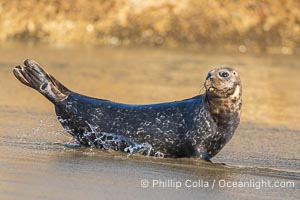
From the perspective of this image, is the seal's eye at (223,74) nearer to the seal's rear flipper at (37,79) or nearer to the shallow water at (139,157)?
the shallow water at (139,157)

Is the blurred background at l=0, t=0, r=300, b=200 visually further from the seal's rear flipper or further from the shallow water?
the seal's rear flipper

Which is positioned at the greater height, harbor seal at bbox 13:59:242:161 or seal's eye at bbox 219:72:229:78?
seal's eye at bbox 219:72:229:78

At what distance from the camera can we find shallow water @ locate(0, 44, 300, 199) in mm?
6512

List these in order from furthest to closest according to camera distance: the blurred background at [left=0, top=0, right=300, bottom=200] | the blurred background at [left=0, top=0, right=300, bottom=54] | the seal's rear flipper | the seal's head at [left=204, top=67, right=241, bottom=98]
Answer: the blurred background at [left=0, top=0, right=300, bottom=54] → the seal's rear flipper → the seal's head at [left=204, top=67, right=241, bottom=98] → the blurred background at [left=0, top=0, right=300, bottom=200]

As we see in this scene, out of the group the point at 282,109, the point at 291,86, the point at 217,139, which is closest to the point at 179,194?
the point at 217,139

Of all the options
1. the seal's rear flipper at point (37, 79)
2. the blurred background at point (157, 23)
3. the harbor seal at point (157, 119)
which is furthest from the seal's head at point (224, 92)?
the blurred background at point (157, 23)

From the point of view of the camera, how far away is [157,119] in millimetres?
8453

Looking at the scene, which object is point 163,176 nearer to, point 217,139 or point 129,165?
point 129,165

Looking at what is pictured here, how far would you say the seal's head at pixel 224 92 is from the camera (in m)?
8.16

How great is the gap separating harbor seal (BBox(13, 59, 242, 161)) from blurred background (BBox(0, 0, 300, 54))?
1258 centimetres

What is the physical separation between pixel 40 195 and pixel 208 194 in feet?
3.89

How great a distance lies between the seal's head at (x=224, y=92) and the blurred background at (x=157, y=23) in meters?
13.0

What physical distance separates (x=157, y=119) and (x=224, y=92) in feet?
2.10

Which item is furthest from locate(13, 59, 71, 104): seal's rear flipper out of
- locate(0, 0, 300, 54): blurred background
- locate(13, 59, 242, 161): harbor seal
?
locate(0, 0, 300, 54): blurred background
